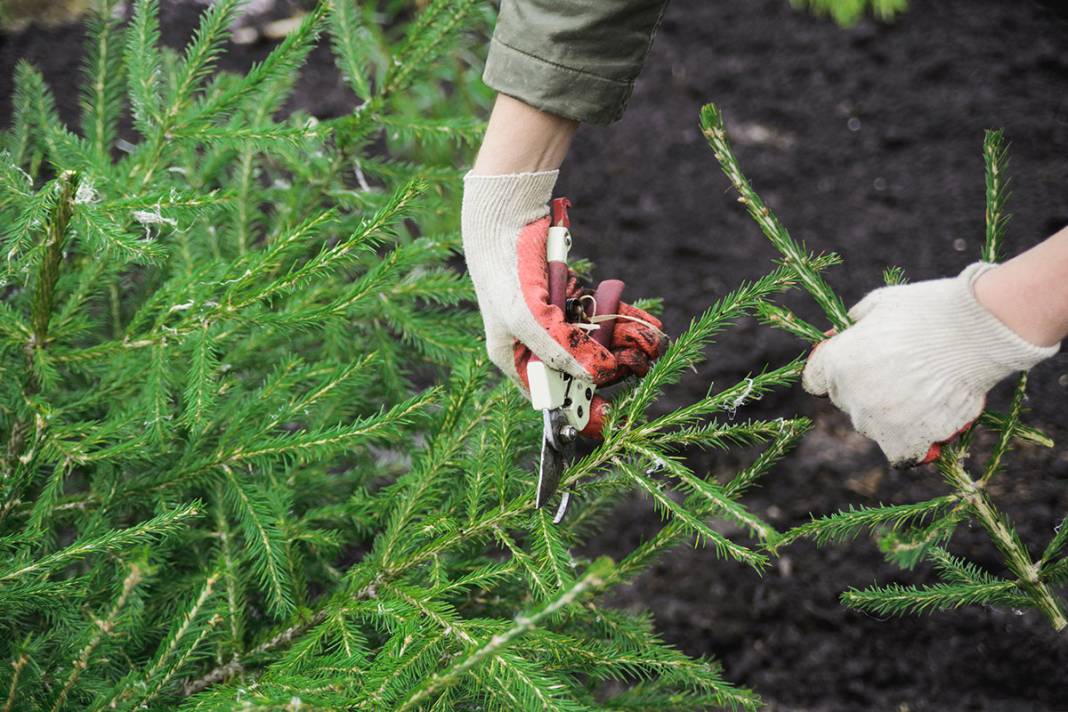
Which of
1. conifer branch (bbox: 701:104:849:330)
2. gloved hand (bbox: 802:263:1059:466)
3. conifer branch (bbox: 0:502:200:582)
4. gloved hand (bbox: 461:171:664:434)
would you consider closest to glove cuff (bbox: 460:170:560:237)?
gloved hand (bbox: 461:171:664:434)

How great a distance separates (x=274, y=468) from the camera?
2033 millimetres

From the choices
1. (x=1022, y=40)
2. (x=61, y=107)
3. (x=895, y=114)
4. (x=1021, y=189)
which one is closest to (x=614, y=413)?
(x=1021, y=189)

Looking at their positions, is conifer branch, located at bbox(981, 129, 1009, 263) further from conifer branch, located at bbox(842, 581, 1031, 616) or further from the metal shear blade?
the metal shear blade

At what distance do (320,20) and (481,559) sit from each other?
1.22 m

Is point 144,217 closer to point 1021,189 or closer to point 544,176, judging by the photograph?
point 544,176

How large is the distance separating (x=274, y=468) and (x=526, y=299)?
0.80 meters

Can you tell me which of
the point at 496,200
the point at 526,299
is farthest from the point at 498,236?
the point at 526,299

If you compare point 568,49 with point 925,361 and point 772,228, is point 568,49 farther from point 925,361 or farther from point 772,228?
point 925,361

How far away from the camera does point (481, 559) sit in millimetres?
1825

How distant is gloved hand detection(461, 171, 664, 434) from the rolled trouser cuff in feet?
0.48

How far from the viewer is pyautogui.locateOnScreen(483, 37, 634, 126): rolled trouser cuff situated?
5.81ft

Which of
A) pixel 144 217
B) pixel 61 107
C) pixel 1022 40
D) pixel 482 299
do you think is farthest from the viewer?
pixel 61 107

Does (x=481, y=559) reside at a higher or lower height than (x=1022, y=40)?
lower

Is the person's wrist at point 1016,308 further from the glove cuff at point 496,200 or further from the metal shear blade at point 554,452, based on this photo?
the glove cuff at point 496,200
